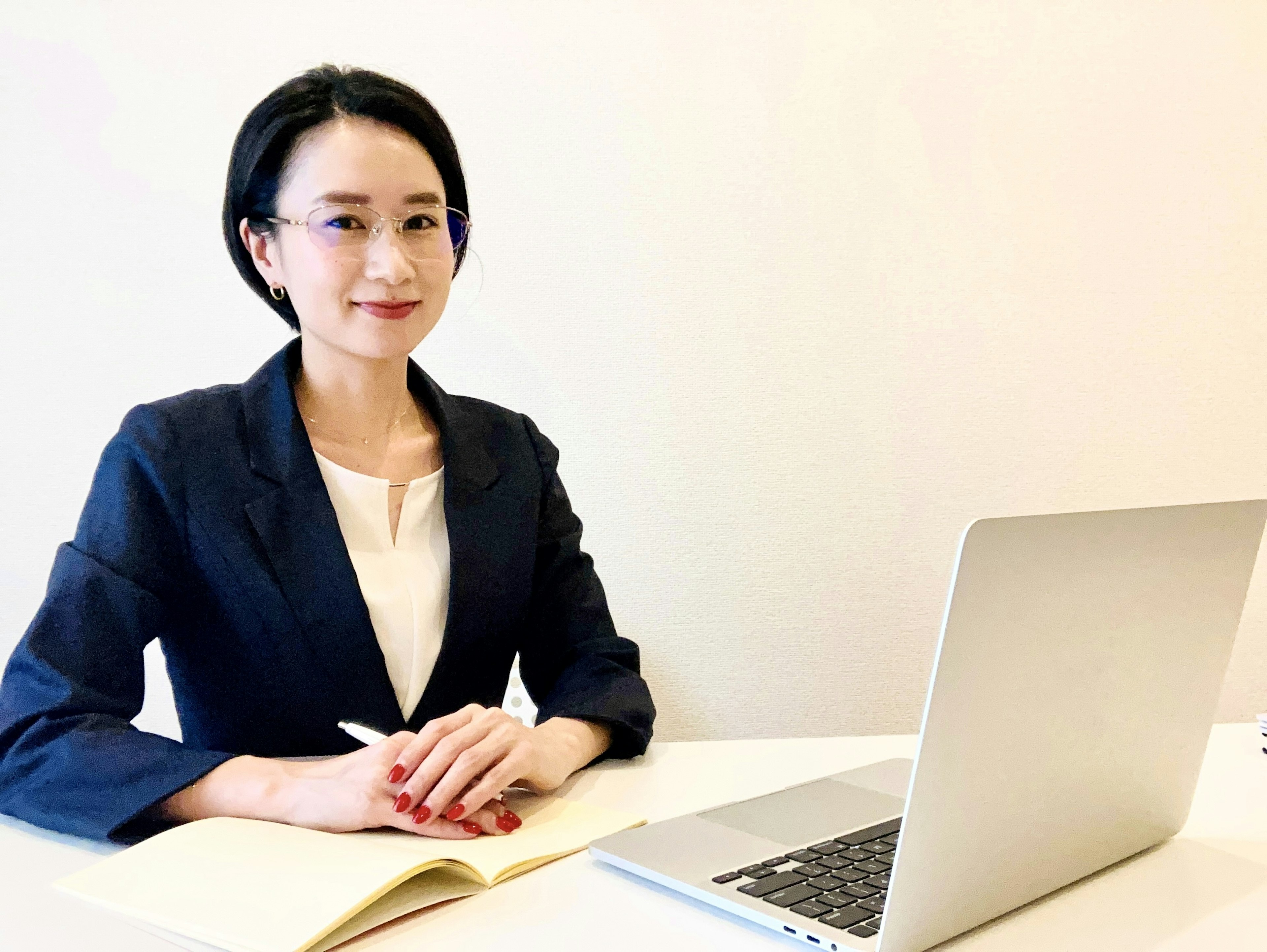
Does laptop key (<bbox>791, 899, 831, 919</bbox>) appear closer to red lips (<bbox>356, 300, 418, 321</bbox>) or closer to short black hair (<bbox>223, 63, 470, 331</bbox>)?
red lips (<bbox>356, 300, 418, 321</bbox>)

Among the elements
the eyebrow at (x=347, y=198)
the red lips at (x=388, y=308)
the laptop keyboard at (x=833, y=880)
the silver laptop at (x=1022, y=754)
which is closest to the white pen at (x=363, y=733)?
the silver laptop at (x=1022, y=754)

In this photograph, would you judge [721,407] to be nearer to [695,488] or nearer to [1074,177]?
[695,488]

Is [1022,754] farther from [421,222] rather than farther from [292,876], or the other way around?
[421,222]

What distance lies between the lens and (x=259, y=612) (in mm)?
1176

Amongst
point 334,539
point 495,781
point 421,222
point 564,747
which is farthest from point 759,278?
point 495,781

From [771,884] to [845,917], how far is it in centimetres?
7

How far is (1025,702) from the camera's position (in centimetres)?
65

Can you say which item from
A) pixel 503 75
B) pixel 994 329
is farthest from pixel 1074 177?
pixel 503 75

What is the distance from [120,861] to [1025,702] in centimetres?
65

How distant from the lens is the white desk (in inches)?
27.4

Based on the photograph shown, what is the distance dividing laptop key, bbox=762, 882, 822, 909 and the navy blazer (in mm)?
410

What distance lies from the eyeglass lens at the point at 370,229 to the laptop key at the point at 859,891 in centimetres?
87

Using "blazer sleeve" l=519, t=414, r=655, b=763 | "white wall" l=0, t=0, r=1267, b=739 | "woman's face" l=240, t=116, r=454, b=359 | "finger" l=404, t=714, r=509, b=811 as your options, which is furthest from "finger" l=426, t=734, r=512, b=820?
"white wall" l=0, t=0, r=1267, b=739

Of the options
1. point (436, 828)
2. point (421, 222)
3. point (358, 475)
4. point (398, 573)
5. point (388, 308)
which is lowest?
point (436, 828)
